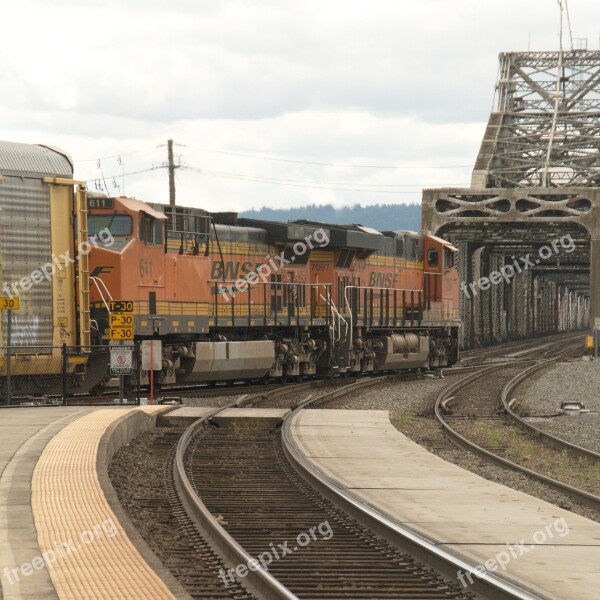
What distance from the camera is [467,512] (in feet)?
34.2

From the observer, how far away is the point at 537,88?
346 feet

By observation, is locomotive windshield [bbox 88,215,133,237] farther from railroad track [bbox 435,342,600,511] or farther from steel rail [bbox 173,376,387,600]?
steel rail [bbox 173,376,387,600]

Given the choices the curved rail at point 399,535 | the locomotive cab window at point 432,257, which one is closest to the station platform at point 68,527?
the curved rail at point 399,535

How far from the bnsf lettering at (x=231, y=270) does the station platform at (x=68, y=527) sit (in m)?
11.8

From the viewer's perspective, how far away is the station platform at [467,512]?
7887mm

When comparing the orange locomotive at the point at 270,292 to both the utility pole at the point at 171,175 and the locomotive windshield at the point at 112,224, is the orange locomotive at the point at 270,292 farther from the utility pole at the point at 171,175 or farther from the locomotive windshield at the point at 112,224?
the utility pole at the point at 171,175

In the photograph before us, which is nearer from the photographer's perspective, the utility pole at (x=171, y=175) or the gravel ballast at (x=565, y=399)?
the gravel ballast at (x=565, y=399)

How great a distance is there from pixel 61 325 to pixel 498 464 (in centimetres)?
926

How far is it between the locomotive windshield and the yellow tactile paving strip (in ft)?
34.1

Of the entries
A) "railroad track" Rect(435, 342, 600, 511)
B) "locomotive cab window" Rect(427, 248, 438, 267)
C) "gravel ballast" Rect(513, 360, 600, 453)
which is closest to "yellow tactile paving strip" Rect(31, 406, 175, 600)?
"railroad track" Rect(435, 342, 600, 511)

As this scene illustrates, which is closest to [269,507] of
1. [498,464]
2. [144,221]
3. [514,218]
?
[498,464]

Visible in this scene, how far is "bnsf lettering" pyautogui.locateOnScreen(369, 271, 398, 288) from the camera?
1350 inches

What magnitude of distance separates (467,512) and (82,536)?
385 centimetres

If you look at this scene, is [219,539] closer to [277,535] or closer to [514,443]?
[277,535]
